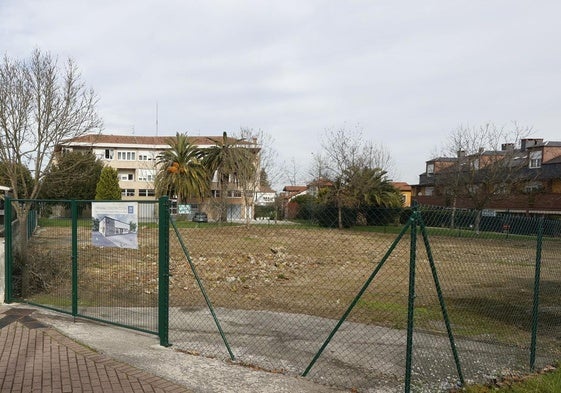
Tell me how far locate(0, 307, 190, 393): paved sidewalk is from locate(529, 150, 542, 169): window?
5037 cm

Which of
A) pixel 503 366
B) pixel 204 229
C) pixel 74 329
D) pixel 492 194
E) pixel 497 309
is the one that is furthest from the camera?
pixel 492 194

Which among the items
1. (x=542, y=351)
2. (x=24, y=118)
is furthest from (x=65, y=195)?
(x=542, y=351)

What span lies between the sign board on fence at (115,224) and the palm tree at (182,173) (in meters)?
48.2

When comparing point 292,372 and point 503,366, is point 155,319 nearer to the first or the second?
point 292,372

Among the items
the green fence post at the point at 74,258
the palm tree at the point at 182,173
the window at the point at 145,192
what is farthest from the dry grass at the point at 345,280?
the window at the point at 145,192

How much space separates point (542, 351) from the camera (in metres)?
6.79

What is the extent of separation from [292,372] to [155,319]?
3.29 meters

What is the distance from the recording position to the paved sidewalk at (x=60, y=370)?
4512mm

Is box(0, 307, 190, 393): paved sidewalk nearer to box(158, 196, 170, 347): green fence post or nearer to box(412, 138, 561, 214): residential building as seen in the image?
box(158, 196, 170, 347): green fence post

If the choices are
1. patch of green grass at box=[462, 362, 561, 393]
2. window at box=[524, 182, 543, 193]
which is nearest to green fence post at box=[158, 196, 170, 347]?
patch of green grass at box=[462, 362, 561, 393]

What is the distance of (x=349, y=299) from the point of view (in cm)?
1098

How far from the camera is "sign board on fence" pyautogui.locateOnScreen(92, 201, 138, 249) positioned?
6590 millimetres

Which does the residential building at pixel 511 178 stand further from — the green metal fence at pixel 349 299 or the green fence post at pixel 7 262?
the green fence post at pixel 7 262

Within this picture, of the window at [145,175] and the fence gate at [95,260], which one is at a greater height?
the window at [145,175]
